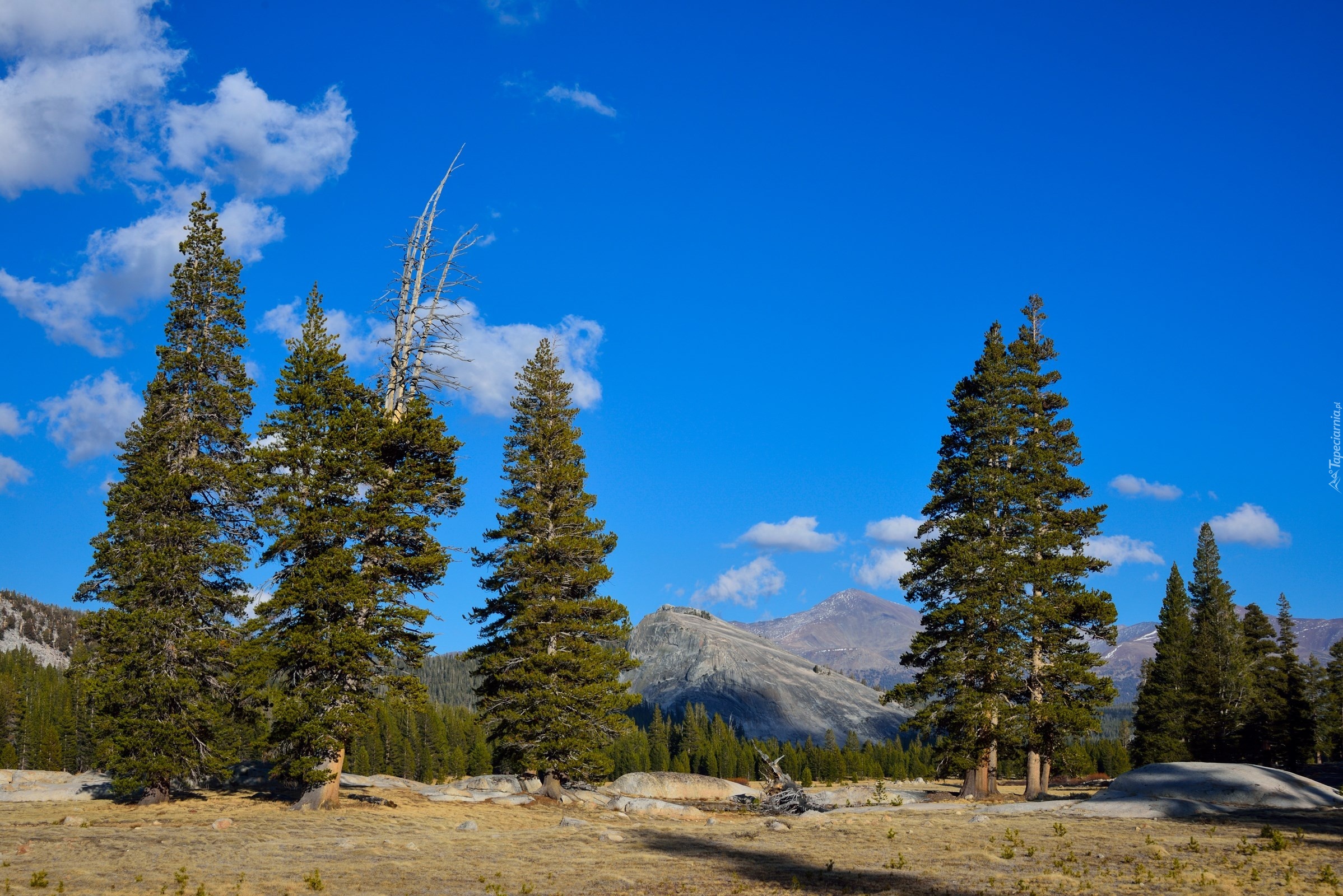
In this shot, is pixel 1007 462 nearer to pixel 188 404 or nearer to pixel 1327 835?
pixel 1327 835

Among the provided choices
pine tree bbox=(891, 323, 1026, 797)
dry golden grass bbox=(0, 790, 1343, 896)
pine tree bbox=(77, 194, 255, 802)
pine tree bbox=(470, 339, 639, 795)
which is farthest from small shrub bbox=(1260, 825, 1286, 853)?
pine tree bbox=(77, 194, 255, 802)

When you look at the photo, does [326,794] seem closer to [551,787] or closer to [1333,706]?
[551,787]

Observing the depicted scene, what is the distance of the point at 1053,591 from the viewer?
32.5 metres

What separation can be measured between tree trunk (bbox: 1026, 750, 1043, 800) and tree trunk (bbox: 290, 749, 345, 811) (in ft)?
79.4

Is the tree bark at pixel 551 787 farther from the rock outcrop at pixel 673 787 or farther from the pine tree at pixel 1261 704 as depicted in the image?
the pine tree at pixel 1261 704

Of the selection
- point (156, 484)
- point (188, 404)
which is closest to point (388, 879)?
point (156, 484)

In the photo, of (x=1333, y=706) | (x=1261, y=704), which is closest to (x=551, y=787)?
(x=1261, y=704)

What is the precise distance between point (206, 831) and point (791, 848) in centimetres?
1306

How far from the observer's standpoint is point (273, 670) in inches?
989

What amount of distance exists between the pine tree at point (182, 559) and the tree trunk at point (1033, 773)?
27.5m

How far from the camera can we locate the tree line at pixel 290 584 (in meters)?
24.1

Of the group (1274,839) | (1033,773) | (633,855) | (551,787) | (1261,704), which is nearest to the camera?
(1274,839)

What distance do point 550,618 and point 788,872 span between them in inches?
676

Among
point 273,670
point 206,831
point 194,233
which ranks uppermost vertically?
A: point 194,233
